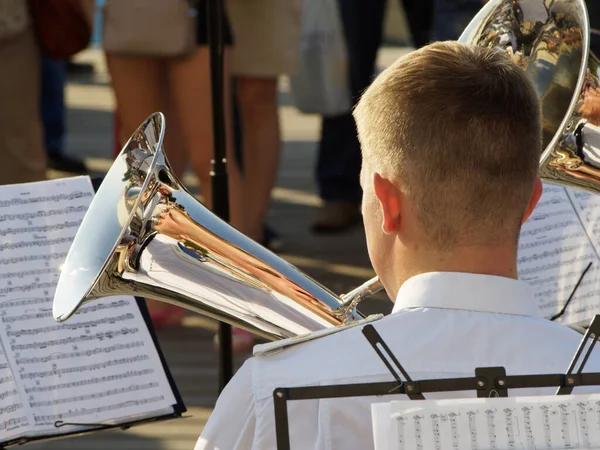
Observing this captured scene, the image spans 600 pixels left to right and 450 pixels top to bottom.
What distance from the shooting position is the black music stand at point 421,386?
114 centimetres

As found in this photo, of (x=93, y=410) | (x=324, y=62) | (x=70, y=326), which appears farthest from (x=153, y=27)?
(x=93, y=410)

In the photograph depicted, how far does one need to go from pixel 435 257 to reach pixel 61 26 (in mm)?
2366

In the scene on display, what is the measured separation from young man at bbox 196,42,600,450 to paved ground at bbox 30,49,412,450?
1.55 m

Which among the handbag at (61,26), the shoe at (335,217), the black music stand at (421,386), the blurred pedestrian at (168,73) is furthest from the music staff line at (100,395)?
the shoe at (335,217)

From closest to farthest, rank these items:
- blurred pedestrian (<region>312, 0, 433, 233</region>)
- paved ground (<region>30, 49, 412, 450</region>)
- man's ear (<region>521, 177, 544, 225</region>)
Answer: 1. man's ear (<region>521, 177, 544, 225</region>)
2. paved ground (<region>30, 49, 412, 450</region>)
3. blurred pedestrian (<region>312, 0, 433, 233</region>)

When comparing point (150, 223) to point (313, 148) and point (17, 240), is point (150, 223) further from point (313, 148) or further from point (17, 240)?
point (313, 148)

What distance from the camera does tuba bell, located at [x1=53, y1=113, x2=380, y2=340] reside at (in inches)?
59.1

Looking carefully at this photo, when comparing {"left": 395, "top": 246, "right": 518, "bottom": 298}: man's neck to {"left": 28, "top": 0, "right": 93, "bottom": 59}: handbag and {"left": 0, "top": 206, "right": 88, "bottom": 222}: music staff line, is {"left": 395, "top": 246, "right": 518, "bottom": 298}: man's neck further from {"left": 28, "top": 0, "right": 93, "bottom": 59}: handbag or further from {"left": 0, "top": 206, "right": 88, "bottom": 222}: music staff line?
{"left": 28, "top": 0, "right": 93, "bottom": 59}: handbag

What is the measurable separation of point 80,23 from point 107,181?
5.89ft

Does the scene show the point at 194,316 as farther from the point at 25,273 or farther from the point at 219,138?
the point at 25,273

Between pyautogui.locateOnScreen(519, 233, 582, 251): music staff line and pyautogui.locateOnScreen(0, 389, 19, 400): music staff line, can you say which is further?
pyautogui.locateOnScreen(519, 233, 582, 251): music staff line

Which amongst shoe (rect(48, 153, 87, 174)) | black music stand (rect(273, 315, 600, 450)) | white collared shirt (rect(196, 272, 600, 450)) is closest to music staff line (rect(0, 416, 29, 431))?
white collared shirt (rect(196, 272, 600, 450))

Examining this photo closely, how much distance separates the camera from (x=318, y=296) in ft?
4.92

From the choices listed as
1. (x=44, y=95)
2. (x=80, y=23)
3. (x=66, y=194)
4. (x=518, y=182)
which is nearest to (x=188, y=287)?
(x=66, y=194)
